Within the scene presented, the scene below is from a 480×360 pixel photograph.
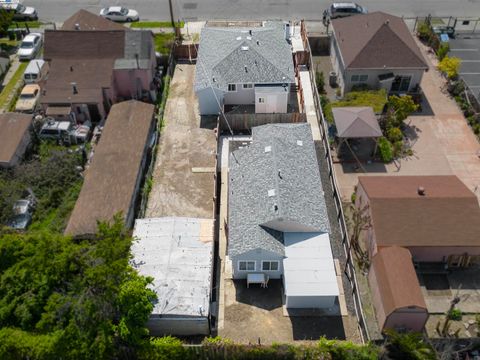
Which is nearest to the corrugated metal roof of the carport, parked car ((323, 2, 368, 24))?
the carport

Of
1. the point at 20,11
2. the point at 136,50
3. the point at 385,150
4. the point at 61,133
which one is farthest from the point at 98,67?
the point at 385,150

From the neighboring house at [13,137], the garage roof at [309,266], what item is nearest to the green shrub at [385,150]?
the garage roof at [309,266]

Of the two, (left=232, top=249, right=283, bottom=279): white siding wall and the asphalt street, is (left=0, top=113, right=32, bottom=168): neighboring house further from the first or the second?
the asphalt street

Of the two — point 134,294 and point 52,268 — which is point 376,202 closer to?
point 134,294

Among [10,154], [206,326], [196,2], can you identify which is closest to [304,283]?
[206,326]

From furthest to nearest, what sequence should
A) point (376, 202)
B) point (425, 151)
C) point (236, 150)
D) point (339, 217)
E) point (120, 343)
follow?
point (425, 151), point (236, 150), point (339, 217), point (376, 202), point (120, 343)
